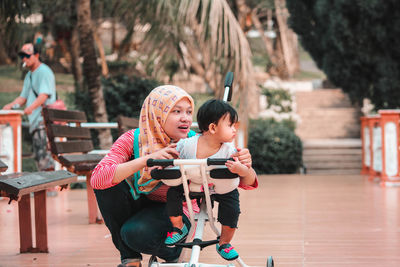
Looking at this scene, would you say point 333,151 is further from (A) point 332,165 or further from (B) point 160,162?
(B) point 160,162

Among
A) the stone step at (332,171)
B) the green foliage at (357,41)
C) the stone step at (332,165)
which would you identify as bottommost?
the stone step at (332,171)

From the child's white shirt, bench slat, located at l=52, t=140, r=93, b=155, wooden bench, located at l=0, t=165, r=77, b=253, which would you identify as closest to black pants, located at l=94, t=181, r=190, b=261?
the child's white shirt

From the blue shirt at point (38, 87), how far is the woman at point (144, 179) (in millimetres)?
4682

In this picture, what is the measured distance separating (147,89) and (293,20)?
4.06 m

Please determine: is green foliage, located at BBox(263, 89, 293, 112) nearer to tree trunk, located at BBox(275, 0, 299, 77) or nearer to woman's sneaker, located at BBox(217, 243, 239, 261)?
tree trunk, located at BBox(275, 0, 299, 77)

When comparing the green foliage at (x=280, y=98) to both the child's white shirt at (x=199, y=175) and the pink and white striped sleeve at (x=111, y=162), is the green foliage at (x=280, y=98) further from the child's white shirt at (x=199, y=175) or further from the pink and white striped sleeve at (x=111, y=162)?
the child's white shirt at (x=199, y=175)

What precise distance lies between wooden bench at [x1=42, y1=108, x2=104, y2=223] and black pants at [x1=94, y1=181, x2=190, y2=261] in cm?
218

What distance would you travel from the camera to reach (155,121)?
3.16 metres

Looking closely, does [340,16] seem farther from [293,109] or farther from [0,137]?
[0,137]

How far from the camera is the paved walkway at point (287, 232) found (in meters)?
4.25

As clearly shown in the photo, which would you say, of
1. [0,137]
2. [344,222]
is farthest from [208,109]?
[0,137]

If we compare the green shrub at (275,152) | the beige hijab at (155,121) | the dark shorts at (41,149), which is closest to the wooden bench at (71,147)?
the dark shorts at (41,149)

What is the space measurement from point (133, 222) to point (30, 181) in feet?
3.03

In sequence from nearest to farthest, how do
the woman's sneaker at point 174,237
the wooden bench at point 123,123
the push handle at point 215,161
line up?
the push handle at point 215,161 < the woman's sneaker at point 174,237 < the wooden bench at point 123,123
